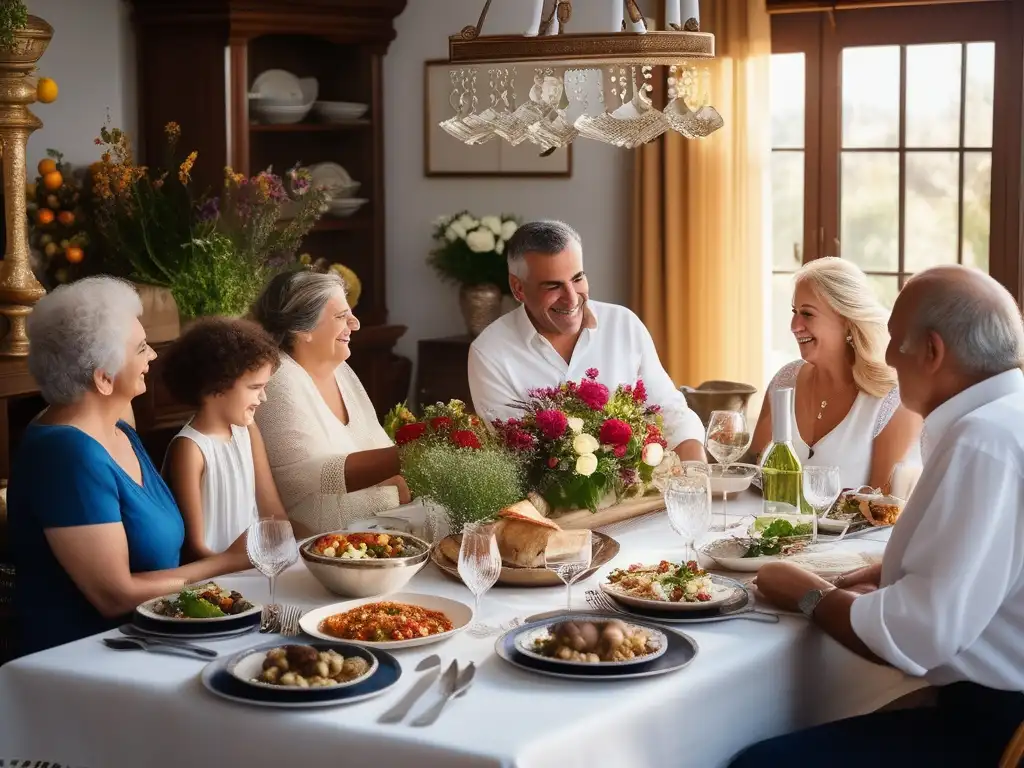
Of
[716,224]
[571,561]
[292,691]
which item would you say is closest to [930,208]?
[716,224]

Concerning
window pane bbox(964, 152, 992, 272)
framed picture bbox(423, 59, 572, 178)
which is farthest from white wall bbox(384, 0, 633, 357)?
window pane bbox(964, 152, 992, 272)

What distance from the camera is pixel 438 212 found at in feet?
19.8

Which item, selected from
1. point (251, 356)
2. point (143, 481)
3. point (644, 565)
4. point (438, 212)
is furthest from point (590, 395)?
point (438, 212)

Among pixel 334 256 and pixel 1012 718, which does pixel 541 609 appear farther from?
pixel 334 256

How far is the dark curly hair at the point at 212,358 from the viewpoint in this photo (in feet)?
9.73

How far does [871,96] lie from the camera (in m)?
5.25

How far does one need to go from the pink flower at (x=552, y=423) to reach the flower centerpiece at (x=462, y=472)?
83mm

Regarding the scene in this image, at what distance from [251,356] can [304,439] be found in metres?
0.50

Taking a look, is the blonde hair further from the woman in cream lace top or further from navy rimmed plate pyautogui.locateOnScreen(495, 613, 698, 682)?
navy rimmed plate pyautogui.locateOnScreen(495, 613, 698, 682)

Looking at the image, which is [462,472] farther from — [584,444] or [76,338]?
[76,338]

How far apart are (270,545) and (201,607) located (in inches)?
5.9

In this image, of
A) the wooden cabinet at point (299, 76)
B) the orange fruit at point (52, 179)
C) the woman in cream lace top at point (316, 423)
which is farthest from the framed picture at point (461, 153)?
the woman in cream lace top at point (316, 423)

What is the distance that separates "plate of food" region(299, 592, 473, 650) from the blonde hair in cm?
156

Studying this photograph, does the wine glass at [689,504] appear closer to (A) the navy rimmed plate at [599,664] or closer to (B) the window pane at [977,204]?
(A) the navy rimmed plate at [599,664]
